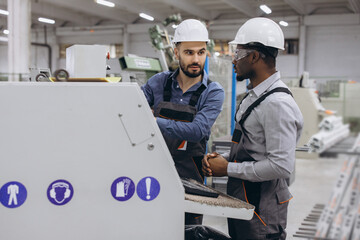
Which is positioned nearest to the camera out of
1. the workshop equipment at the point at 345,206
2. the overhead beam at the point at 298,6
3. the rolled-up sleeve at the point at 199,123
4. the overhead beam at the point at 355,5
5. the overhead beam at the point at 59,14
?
the workshop equipment at the point at 345,206

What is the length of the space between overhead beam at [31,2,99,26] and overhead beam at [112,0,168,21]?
247 cm

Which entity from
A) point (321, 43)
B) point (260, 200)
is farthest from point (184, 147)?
point (321, 43)

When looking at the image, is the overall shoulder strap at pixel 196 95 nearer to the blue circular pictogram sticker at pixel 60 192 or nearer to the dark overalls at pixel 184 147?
the dark overalls at pixel 184 147

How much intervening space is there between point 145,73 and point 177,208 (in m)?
3.36

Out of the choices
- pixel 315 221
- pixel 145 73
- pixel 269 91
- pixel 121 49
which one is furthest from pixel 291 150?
pixel 121 49

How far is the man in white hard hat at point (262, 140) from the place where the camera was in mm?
1334

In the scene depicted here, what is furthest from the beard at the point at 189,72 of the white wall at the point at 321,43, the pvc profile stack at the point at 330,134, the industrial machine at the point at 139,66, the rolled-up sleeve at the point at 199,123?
the white wall at the point at 321,43

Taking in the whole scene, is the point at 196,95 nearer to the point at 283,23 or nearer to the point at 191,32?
the point at 191,32

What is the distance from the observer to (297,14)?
1245 centimetres

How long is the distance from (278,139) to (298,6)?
35.9 ft

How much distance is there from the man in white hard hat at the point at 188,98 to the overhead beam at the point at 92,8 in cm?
1033

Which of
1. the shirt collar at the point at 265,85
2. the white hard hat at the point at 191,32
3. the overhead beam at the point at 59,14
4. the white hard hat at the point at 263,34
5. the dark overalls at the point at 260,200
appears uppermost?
the overhead beam at the point at 59,14

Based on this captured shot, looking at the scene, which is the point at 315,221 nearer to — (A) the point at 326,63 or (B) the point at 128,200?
(B) the point at 128,200

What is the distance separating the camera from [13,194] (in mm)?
1226
